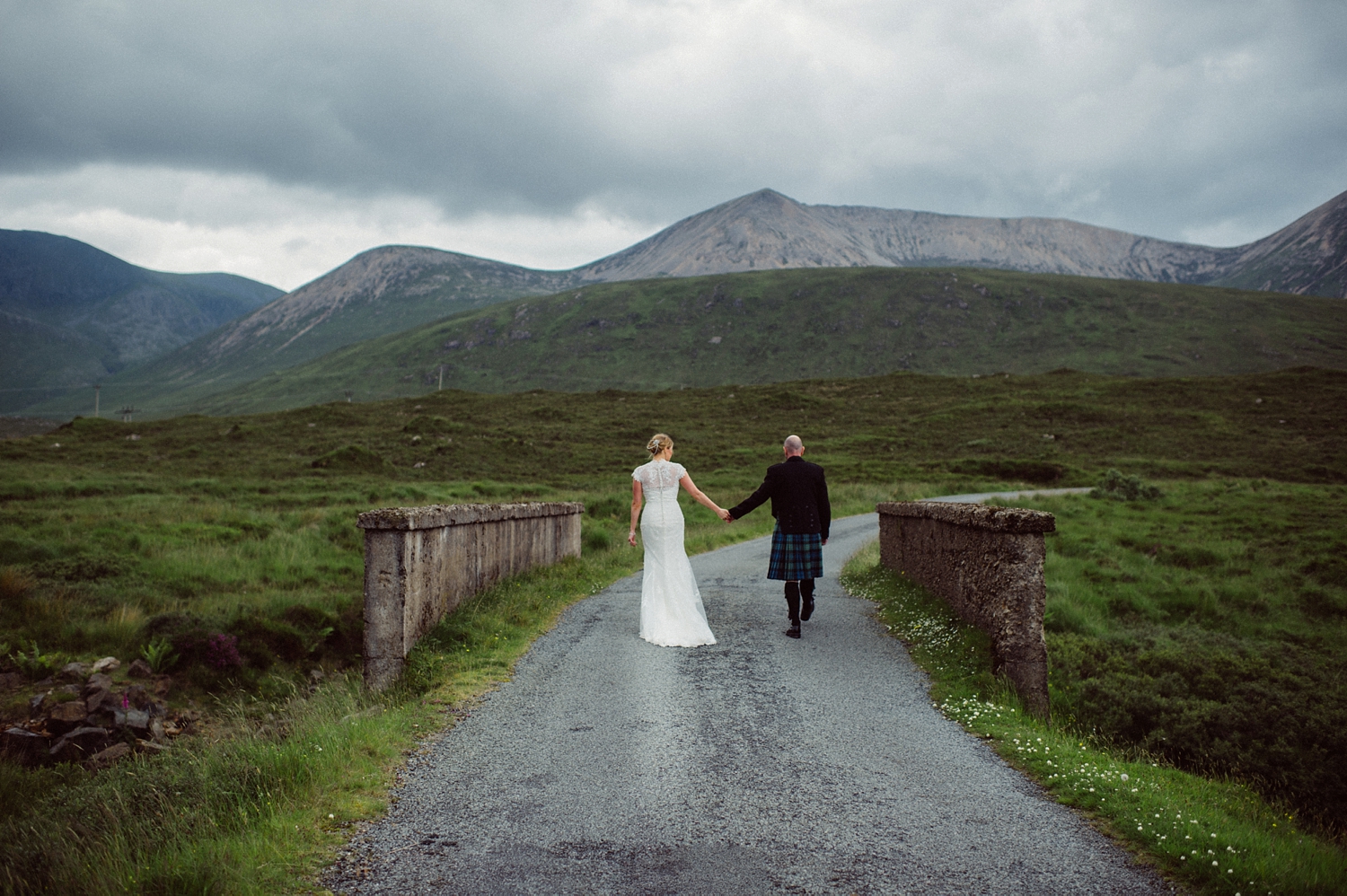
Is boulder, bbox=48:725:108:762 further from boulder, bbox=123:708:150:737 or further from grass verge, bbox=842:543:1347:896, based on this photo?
grass verge, bbox=842:543:1347:896

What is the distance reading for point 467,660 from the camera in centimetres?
838

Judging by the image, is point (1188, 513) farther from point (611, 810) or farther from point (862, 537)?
point (611, 810)

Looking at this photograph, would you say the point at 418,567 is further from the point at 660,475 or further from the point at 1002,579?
the point at 1002,579

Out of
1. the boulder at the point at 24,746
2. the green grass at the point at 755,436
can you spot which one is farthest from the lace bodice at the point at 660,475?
the green grass at the point at 755,436

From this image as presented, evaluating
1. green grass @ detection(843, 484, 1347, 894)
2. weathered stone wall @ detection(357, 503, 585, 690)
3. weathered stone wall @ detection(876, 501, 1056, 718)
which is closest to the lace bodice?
weathered stone wall @ detection(357, 503, 585, 690)

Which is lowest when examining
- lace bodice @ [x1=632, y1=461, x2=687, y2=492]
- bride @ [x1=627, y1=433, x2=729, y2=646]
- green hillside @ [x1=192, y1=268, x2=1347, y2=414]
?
bride @ [x1=627, y1=433, x2=729, y2=646]

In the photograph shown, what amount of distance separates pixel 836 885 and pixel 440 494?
29489 millimetres

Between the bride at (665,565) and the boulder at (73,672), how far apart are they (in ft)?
26.3

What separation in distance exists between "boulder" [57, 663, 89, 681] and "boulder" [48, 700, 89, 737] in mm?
1235

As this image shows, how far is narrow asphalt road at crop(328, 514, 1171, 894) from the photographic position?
4.08m

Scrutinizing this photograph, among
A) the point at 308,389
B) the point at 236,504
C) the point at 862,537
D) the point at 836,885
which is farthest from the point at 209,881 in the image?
the point at 308,389

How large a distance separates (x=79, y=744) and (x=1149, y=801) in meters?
11.1

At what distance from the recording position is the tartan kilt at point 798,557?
10180 millimetres

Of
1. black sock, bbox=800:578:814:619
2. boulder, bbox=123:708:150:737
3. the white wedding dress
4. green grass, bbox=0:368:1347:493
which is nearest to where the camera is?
the white wedding dress
